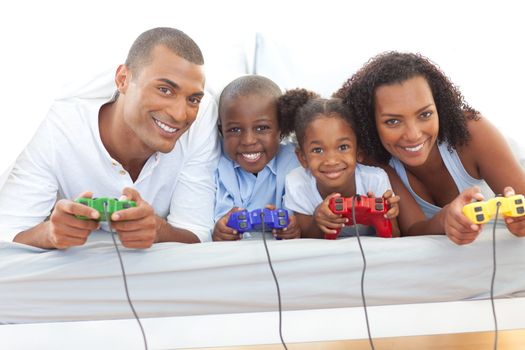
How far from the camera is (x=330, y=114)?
1.48m

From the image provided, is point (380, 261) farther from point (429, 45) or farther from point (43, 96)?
point (429, 45)

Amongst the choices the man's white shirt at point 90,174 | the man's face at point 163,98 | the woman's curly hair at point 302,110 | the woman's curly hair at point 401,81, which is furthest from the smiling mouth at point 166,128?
the woman's curly hair at point 401,81

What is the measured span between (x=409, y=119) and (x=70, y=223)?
2.36 feet

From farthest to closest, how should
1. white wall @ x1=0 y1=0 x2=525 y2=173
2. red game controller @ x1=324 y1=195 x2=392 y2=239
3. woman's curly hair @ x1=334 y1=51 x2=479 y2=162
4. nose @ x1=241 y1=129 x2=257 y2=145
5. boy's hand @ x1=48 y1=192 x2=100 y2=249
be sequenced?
1. white wall @ x1=0 y1=0 x2=525 y2=173
2. nose @ x1=241 y1=129 x2=257 y2=145
3. woman's curly hair @ x1=334 y1=51 x2=479 y2=162
4. red game controller @ x1=324 y1=195 x2=392 y2=239
5. boy's hand @ x1=48 y1=192 x2=100 y2=249

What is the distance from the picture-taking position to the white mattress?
1134 mm

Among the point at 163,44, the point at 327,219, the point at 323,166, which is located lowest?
the point at 327,219

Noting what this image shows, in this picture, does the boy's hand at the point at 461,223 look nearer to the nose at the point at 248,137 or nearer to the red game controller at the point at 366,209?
the red game controller at the point at 366,209

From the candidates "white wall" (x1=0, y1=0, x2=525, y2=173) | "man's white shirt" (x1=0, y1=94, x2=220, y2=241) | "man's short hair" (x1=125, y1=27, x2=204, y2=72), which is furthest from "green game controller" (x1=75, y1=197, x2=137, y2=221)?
"white wall" (x1=0, y1=0, x2=525, y2=173)

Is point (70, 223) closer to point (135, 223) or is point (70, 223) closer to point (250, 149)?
point (135, 223)

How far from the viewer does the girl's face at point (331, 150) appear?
1.46 meters

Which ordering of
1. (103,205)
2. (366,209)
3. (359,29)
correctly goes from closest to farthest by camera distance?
(103,205)
(366,209)
(359,29)

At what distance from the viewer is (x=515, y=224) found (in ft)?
3.78

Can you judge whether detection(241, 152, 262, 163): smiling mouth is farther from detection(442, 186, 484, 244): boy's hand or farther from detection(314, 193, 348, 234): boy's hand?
detection(442, 186, 484, 244): boy's hand

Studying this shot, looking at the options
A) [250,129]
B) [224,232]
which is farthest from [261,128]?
[224,232]
